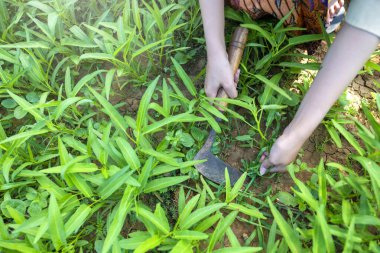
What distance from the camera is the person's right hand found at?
146 cm

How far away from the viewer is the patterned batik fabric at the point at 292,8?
1406 mm

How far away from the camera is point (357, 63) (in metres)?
1.13

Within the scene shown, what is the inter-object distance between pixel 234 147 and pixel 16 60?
104 centimetres

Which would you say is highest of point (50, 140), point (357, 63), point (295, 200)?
point (357, 63)

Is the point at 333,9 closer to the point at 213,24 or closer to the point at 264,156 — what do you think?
the point at 213,24

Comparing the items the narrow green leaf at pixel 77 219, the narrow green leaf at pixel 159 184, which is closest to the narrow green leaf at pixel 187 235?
the narrow green leaf at pixel 159 184

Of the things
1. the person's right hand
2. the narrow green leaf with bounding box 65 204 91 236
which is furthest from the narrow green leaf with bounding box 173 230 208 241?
the person's right hand

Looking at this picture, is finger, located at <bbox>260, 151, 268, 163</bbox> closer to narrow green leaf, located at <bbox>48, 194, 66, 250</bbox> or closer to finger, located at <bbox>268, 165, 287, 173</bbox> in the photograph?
finger, located at <bbox>268, 165, 287, 173</bbox>

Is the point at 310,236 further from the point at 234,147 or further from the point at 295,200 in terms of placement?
the point at 234,147

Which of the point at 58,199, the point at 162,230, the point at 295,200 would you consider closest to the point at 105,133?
the point at 58,199

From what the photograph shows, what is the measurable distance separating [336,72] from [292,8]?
443 millimetres

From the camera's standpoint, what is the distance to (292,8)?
1468 mm

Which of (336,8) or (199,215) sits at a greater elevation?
(336,8)

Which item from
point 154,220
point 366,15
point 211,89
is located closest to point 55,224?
point 154,220
